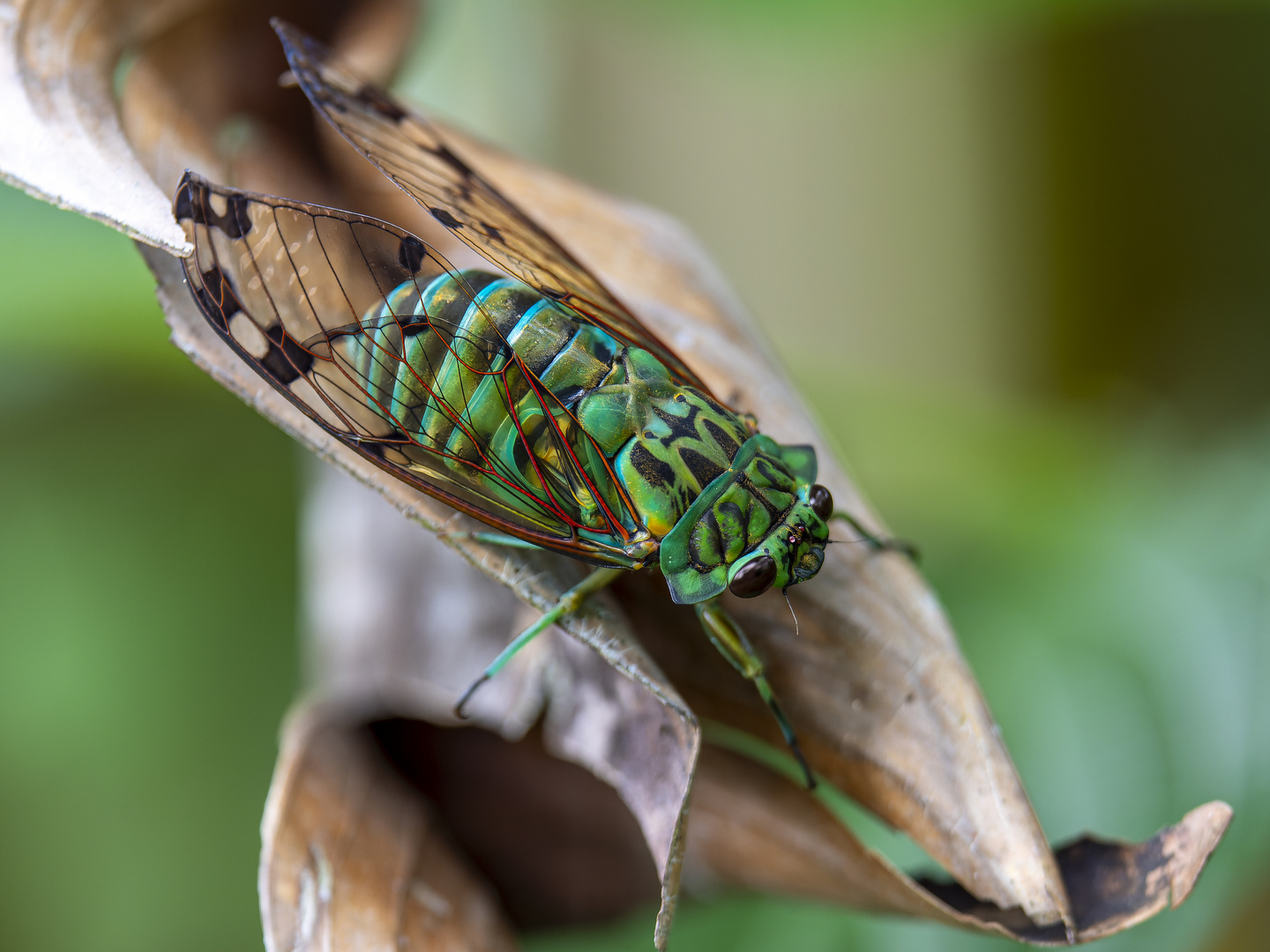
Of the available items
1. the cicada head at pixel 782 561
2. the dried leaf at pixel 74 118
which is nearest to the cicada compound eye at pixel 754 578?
the cicada head at pixel 782 561

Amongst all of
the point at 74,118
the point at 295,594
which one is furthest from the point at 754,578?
the point at 295,594

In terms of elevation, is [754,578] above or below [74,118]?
below

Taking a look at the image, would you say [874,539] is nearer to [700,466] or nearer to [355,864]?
[700,466]

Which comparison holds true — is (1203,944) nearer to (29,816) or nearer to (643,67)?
(29,816)

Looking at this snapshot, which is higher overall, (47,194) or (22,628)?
(47,194)

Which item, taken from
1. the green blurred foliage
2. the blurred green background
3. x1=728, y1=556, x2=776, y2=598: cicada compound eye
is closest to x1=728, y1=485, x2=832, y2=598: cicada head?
x1=728, y1=556, x2=776, y2=598: cicada compound eye

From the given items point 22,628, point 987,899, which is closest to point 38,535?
point 22,628

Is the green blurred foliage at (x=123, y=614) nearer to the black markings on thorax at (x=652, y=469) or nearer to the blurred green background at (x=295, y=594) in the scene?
the blurred green background at (x=295, y=594)
